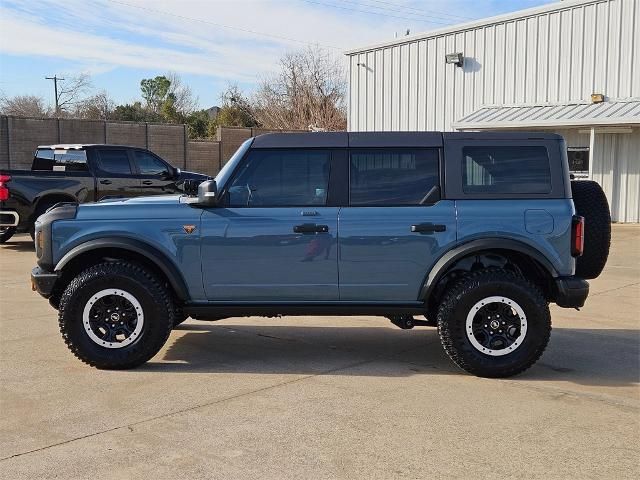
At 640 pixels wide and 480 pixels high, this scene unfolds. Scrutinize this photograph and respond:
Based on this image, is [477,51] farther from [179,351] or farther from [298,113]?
[298,113]

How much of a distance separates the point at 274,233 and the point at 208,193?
0.60 metres

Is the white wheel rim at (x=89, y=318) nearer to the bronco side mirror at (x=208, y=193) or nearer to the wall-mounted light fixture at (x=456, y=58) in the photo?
the bronco side mirror at (x=208, y=193)

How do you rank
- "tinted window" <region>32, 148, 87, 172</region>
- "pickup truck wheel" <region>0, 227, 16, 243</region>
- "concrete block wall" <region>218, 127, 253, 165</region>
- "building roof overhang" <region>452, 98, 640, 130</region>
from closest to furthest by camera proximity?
"pickup truck wheel" <region>0, 227, 16, 243</region> < "tinted window" <region>32, 148, 87, 172</region> < "building roof overhang" <region>452, 98, 640, 130</region> < "concrete block wall" <region>218, 127, 253, 165</region>

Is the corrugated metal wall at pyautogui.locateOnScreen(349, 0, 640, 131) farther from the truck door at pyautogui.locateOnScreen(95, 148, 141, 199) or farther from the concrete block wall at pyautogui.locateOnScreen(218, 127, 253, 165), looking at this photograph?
the truck door at pyautogui.locateOnScreen(95, 148, 141, 199)

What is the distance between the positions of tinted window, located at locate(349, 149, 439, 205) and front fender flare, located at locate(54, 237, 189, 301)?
1530mm

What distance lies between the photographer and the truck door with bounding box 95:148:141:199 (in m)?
14.1

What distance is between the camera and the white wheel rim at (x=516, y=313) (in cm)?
552

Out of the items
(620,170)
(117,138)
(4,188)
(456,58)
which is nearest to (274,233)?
(4,188)

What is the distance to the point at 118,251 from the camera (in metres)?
5.85

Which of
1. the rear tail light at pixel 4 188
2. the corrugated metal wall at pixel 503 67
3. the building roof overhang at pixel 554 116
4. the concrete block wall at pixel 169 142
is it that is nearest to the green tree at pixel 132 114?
the concrete block wall at pixel 169 142

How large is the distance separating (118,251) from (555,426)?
3.58 m

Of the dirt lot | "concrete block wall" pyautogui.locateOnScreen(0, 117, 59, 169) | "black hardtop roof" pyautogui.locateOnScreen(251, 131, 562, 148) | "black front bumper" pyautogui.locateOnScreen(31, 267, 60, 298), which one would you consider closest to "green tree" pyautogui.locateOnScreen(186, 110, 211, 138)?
"concrete block wall" pyautogui.locateOnScreen(0, 117, 59, 169)

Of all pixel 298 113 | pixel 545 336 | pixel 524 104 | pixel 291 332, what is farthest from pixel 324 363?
pixel 298 113

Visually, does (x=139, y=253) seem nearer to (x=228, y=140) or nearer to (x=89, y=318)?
(x=89, y=318)
